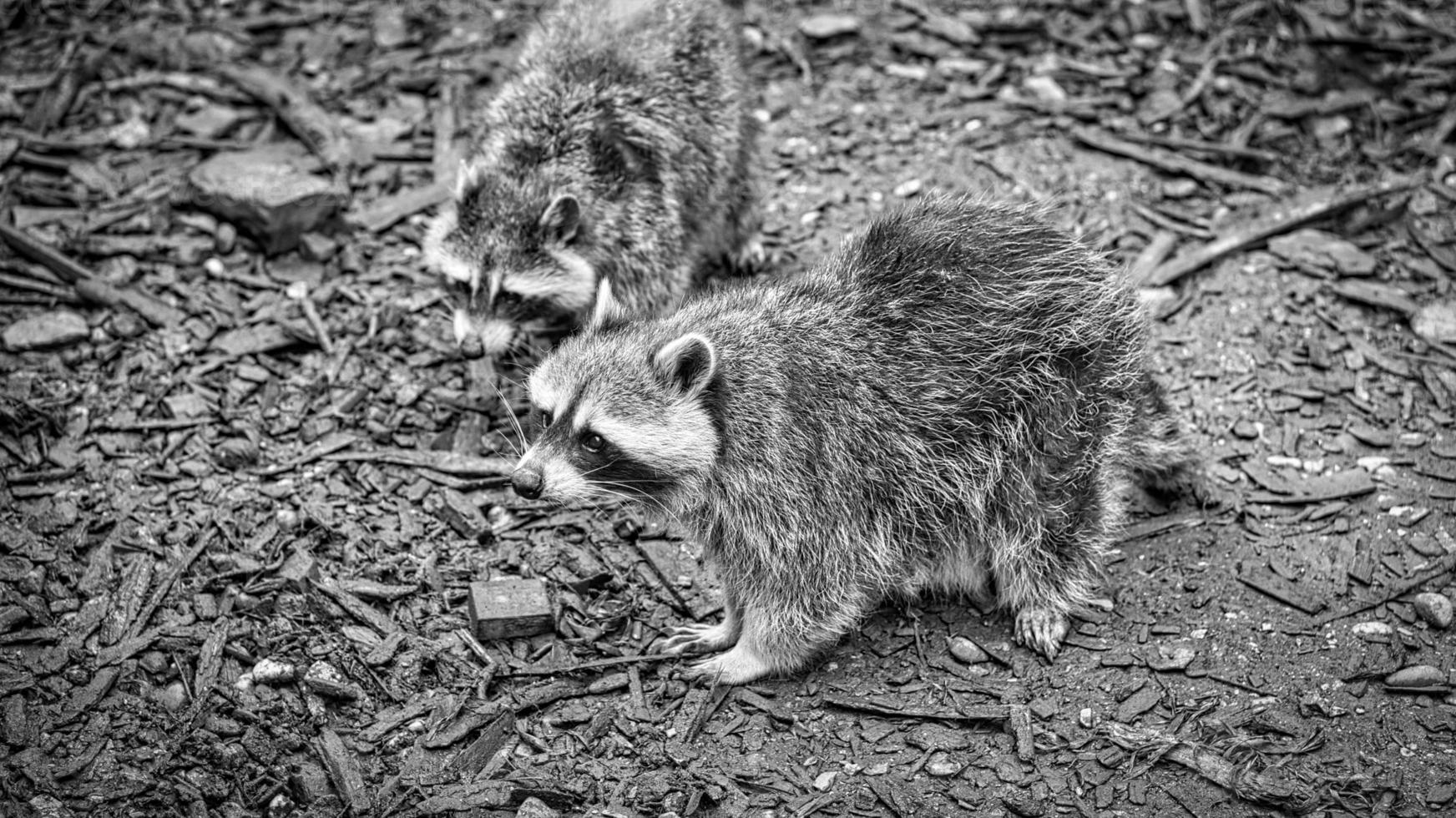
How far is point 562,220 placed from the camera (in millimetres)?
7309

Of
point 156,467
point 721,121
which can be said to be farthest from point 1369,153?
point 156,467

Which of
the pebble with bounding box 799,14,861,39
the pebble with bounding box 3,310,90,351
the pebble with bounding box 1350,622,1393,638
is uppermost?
the pebble with bounding box 799,14,861,39

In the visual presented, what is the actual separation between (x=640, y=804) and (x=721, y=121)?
455cm

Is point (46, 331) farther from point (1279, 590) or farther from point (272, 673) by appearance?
point (1279, 590)

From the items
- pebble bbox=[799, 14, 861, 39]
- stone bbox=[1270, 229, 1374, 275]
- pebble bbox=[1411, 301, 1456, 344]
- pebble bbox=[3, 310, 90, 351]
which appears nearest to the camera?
pebble bbox=[3, 310, 90, 351]

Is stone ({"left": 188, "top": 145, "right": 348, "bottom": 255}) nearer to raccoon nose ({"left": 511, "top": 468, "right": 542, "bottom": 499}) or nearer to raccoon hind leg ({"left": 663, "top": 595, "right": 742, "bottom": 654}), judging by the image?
raccoon nose ({"left": 511, "top": 468, "right": 542, "bottom": 499})

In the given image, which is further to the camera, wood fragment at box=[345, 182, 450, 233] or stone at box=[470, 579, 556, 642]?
wood fragment at box=[345, 182, 450, 233]

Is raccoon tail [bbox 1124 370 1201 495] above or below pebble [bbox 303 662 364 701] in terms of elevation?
above

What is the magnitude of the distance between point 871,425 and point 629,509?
3.94 ft

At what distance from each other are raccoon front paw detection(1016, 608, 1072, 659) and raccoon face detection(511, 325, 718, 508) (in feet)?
5.89

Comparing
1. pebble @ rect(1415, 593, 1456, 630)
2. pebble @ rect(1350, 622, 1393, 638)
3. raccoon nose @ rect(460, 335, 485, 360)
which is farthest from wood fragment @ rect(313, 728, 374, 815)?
pebble @ rect(1415, 593, 1456, 630)

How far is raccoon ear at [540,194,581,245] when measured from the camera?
7.23 metres

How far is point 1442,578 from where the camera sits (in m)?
6.14

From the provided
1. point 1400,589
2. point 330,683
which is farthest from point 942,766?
Result: point 330,683
